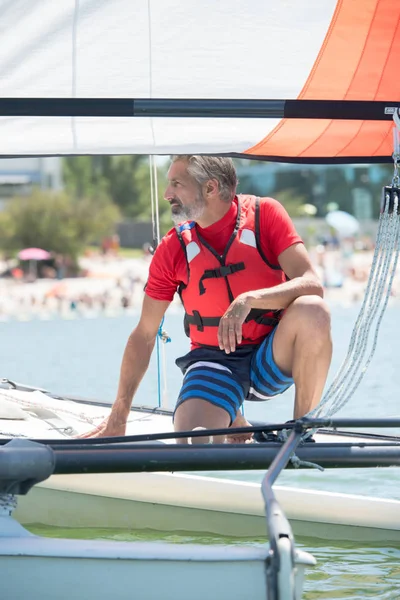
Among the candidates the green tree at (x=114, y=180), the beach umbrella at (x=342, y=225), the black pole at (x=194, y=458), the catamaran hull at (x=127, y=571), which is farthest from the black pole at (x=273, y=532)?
the green tree at (x=114, y=180)

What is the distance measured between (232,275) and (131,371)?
434 millimetres

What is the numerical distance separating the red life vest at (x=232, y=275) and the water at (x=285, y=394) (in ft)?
2.46

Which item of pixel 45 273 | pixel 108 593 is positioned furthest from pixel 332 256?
pixel 108 593

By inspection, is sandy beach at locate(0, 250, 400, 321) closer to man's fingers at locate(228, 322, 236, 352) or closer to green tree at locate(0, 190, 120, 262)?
green tree at locate(0, 190, 120, 262)

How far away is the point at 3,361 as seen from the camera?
1404cm

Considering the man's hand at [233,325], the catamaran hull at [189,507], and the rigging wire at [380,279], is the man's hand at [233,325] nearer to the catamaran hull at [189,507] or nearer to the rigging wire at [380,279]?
the rigging wire at [380,279]

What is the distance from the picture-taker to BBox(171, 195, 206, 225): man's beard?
10.4ft

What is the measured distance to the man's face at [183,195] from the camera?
3162 millimetres

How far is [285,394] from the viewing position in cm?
911

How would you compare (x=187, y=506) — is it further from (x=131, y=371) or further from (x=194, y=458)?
(x=194, y=458)

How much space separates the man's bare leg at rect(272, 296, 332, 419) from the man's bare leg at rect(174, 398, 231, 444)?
0.89ft

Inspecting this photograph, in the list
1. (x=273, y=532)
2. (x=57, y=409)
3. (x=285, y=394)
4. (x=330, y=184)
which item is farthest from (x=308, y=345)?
(x=330, y=184)

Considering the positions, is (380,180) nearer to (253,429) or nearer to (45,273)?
(45,273)

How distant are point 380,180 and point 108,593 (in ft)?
156
